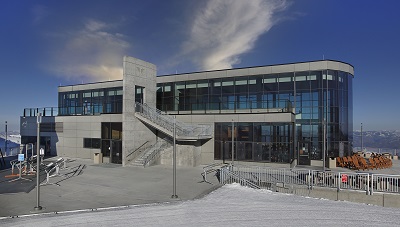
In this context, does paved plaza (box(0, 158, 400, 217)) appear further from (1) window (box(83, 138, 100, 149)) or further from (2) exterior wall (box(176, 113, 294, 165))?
(1) window (box(83, 138, 100, 149))

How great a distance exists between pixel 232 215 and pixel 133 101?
19566mm

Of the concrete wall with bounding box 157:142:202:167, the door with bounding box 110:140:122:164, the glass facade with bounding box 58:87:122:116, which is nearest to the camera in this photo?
the concrete wall with bounding box 157:142:202:167

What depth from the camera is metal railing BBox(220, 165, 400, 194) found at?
16438 mm

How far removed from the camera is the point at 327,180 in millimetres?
18406

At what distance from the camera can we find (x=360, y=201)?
643 inches

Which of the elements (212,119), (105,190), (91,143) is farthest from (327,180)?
(91,143)

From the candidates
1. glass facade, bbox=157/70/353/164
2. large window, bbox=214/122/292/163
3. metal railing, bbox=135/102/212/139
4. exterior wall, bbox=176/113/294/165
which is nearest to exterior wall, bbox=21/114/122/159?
metal railing, bbox=135/102/212/139

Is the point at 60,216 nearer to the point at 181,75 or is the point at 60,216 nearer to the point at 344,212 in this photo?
the point at 344,212

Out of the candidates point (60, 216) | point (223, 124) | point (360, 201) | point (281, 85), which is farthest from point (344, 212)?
point (281, 85)

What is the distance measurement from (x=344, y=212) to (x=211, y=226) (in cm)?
697

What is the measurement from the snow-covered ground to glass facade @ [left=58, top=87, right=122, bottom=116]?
Answer: 2958cm

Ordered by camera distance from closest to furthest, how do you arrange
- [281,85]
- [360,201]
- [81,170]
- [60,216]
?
[60,216] < [360,201] < [81,170] < [281,85]

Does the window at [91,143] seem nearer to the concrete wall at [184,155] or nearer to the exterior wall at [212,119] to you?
the concrete wall at [184,155]

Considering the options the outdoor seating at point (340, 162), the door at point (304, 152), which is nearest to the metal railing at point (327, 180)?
the door at point (304, 152)
